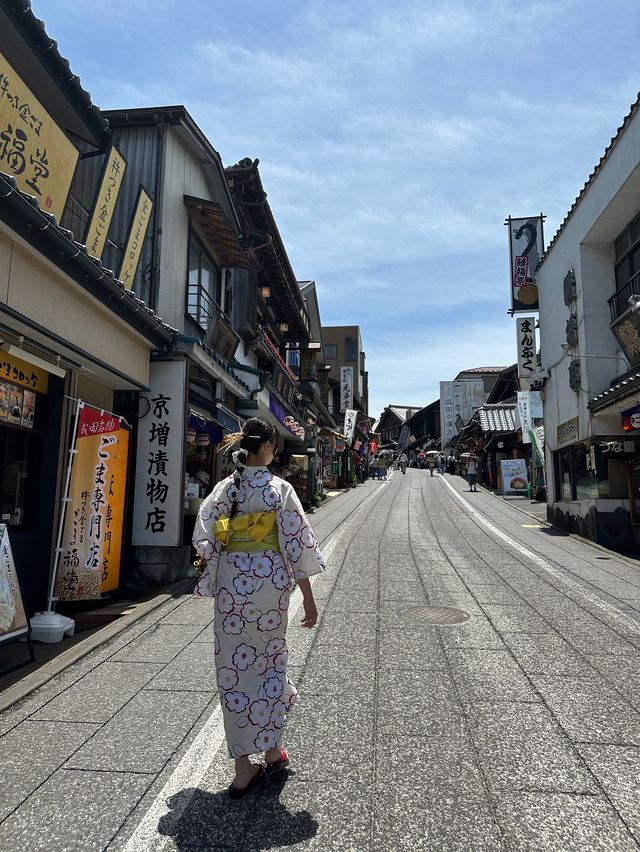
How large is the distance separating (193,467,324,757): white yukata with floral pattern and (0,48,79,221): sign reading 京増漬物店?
5.42 m

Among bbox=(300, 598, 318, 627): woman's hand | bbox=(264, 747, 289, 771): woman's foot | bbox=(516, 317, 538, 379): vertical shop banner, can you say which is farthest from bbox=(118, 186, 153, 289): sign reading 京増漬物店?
bbox=(516, 317, 538, 379): vertical shop banner

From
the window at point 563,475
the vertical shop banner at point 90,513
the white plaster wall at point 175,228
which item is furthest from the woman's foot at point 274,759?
the window at point 563,475

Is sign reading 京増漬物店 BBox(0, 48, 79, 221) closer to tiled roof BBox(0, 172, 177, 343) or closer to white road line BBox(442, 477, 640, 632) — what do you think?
tiled roof BBox(0, 172, 177, 343)

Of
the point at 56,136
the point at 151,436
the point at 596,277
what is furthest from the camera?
the point at 596,277

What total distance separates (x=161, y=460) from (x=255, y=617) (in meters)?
7.15

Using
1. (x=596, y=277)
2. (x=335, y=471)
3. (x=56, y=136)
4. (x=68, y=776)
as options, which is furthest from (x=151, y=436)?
(x=335, y=471)

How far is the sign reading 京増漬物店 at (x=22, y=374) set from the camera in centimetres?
700

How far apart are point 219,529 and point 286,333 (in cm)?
2285

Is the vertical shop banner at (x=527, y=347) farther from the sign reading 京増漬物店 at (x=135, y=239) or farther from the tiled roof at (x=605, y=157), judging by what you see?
the sign reading 京増漬物店 at (x=135, y=239)

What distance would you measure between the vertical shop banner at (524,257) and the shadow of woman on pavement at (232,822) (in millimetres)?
21139

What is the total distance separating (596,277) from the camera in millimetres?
16109

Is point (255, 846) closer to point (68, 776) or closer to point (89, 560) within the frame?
point (68, 776)

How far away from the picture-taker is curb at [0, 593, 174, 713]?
16.6ft

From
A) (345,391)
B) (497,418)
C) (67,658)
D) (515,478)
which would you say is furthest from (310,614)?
(345,391)
